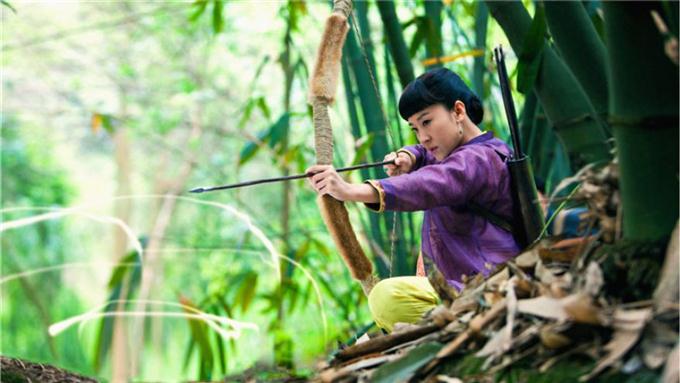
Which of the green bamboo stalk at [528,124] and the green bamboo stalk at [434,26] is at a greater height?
the green bamboo stalk at [434,26]

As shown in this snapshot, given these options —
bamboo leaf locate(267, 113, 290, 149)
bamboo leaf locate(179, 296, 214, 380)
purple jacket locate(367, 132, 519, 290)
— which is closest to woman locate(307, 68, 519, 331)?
purple jacket locate(367, 132, 519, 290)

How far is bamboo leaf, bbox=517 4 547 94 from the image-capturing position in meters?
1.41

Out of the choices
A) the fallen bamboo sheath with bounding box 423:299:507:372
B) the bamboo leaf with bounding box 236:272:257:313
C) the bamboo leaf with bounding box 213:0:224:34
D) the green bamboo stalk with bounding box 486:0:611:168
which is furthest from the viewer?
the bamboo leaf with bounding box 236:272:257:313

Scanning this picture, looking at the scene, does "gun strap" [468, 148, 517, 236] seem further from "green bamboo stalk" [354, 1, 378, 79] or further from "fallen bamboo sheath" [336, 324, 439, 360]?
"green bamboo stalk" [354, 1, 378, 79]

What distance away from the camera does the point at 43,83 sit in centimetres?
867

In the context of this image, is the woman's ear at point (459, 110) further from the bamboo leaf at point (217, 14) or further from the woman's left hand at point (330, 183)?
the bamboo leaf at point (217, 14)

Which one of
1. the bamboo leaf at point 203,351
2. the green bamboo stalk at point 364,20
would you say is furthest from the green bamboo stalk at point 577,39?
the bamboo leaf at point 203,351

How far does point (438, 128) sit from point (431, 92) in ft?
0.24

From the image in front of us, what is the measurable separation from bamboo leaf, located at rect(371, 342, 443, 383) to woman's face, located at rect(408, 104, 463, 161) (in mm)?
748

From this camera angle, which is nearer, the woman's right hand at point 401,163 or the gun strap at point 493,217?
the gun strap at point 493,217

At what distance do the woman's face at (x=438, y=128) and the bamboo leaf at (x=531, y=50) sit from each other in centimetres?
26

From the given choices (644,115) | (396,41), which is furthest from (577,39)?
(396,41)

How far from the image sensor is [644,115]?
1096 mm

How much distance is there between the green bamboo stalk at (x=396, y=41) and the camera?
93.6 inches
